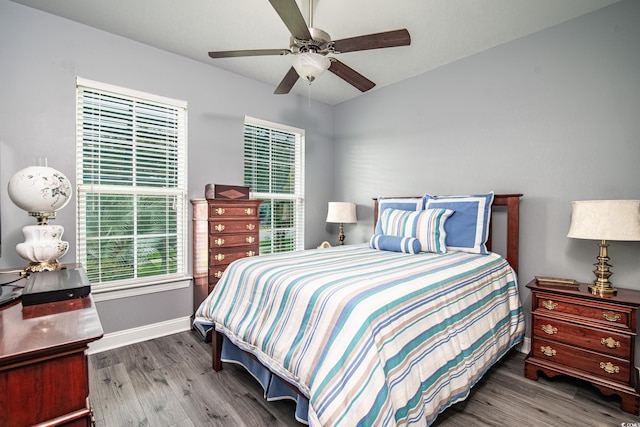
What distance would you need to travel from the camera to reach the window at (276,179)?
3621mm

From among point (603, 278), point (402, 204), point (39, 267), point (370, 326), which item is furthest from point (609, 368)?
point (39, 267)

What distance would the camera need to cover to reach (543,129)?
2.52 m

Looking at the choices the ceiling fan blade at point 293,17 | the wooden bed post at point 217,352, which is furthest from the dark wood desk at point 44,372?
the ceiling fan blade at point 293,17

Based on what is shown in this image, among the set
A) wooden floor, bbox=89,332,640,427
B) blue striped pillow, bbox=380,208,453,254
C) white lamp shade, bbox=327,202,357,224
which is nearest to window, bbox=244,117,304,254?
white lamp shade, bbox=327,202,357,224

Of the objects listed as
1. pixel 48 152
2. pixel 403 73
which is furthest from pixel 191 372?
pixel 403 73

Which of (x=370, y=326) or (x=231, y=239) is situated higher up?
(x=231, y=239)

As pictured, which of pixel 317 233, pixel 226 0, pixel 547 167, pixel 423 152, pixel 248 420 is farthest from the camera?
pixel 317 233

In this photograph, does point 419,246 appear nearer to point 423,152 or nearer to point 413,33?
point 423,152

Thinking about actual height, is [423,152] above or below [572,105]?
below

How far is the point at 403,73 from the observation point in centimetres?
335

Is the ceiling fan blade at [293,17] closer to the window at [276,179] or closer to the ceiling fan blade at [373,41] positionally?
the ceiling fan blade at [373,41]

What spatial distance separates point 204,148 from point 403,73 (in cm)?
235

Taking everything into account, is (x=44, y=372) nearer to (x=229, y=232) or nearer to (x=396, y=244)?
(x=229, y=232)

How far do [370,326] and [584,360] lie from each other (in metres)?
1.77
